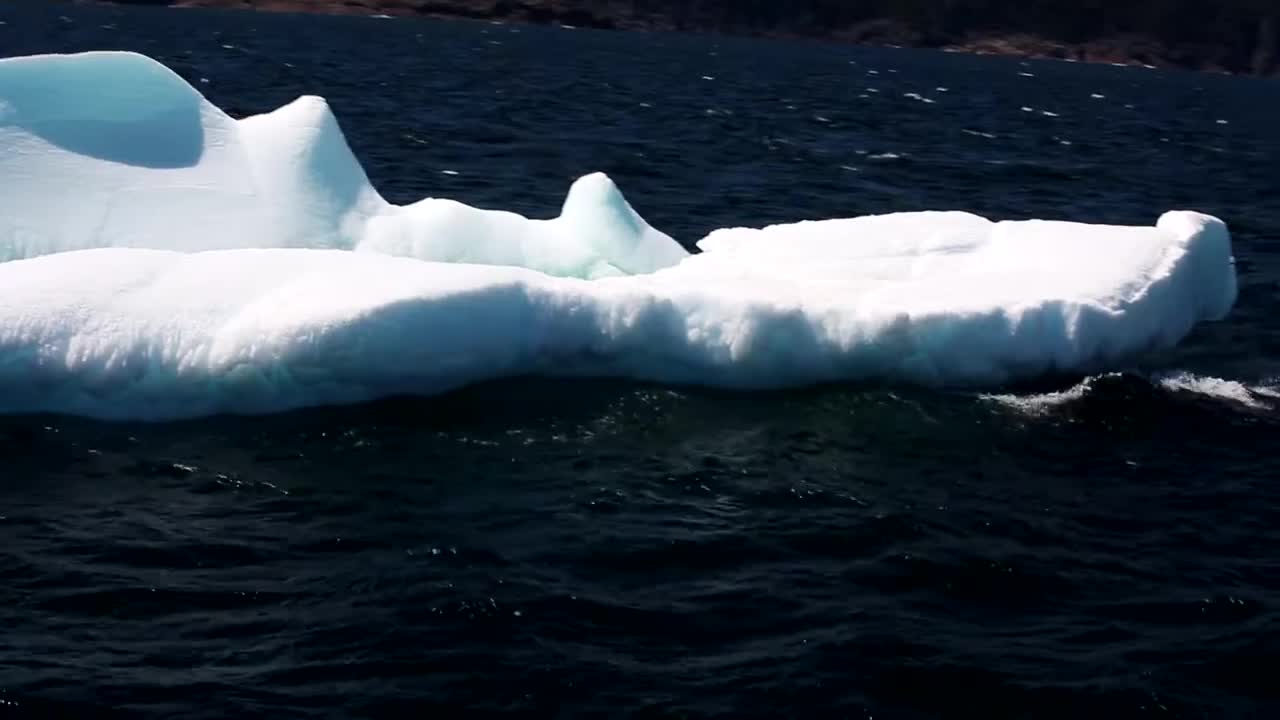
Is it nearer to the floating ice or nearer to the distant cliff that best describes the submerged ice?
the floating ice

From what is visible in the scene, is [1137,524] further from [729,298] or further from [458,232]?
[458,232]

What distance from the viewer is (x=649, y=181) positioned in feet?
93.7

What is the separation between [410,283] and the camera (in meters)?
13.1

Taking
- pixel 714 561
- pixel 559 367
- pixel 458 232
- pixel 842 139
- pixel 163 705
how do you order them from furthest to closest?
pixel 842 139 → pixel 458 232 → pixel 559 367 → pixel 714 561 → pixel 163 705

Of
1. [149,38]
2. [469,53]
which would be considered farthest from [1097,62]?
[149,38]

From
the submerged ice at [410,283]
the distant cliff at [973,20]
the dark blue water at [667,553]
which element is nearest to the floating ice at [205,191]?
the submerged ice at [410,283]

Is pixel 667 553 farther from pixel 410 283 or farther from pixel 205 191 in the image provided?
pixel 205 191

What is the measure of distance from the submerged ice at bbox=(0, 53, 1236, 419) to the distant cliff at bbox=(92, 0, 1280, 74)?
86.0 meters

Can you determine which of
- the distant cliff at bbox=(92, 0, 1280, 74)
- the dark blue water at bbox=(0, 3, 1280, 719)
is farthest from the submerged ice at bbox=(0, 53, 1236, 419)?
the distant cliff at bbox=(92, 0, 1280, 74)

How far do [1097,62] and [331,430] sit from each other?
97.7 meters

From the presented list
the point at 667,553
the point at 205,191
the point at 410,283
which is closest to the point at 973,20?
the point at 205,191

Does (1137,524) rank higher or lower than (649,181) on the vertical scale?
higher

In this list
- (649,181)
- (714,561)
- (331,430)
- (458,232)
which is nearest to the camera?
(714,561)

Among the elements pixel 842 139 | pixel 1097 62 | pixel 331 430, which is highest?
pixel 331 430
